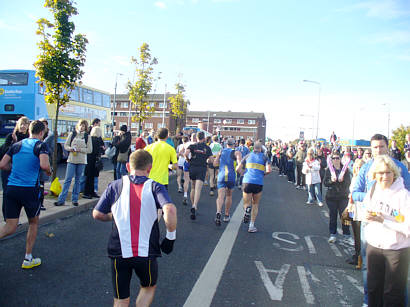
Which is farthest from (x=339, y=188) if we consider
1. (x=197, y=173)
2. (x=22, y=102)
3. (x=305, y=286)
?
(x=22, y=102)

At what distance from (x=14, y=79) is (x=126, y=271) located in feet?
55.4

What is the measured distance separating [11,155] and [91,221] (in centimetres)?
293

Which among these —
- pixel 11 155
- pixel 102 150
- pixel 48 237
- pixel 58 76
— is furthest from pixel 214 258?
pixel 58 76

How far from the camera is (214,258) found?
5113mm

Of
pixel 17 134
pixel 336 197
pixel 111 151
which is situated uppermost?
pixel 17 134

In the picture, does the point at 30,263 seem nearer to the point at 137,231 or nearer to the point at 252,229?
the point at 137,231

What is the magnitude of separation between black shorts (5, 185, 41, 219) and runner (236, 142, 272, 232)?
13.9 ft

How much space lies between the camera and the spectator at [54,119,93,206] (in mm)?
7453

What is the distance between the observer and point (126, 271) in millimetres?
2686

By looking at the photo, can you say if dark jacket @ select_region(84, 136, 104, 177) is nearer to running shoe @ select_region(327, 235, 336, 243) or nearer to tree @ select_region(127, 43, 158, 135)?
running shoe @ select_region(327, 235, 336, 243)

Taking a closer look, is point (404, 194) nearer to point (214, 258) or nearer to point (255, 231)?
point (214, 258)

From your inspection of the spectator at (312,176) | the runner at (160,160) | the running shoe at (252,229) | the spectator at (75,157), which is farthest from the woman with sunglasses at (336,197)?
the spectator at (75,157)

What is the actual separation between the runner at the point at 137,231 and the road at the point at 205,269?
1070 mm

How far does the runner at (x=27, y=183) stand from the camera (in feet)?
13.9
